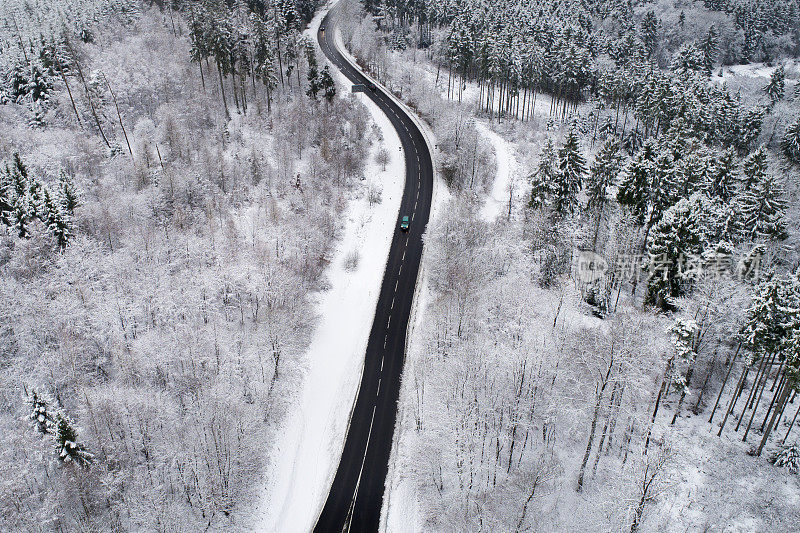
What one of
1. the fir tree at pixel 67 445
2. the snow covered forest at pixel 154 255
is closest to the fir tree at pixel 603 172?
the snow covered forest at pixel 154 255

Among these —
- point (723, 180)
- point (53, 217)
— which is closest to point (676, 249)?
point (723, 180)

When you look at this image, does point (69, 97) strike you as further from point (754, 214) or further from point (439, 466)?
point (754, 214)

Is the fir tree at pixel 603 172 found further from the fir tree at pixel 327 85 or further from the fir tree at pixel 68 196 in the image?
the fir tree at pixel 68 196

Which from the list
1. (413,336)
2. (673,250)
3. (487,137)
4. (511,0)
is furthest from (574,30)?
(413,336)

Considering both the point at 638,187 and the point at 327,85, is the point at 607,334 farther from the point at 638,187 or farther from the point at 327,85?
the point at 327,85

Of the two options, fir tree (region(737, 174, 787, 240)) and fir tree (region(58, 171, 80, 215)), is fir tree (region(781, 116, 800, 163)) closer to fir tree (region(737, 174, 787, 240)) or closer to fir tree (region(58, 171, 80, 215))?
fir tree (region(737, 174, 787, 240))

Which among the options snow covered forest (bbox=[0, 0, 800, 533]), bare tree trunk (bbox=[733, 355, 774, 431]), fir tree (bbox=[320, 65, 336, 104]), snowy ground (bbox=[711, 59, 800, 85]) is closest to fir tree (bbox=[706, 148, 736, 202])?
snow covered forest (bbox=[0, 0, 800, 533])

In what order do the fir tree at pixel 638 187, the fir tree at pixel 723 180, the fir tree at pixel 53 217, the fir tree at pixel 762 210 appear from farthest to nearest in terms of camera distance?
1. the fir tree at pixel 723 180
2. the fir tree at pixel 762 210
3. the fir tree at pixel 638 187
4. the fir tree at pixel 53 217
